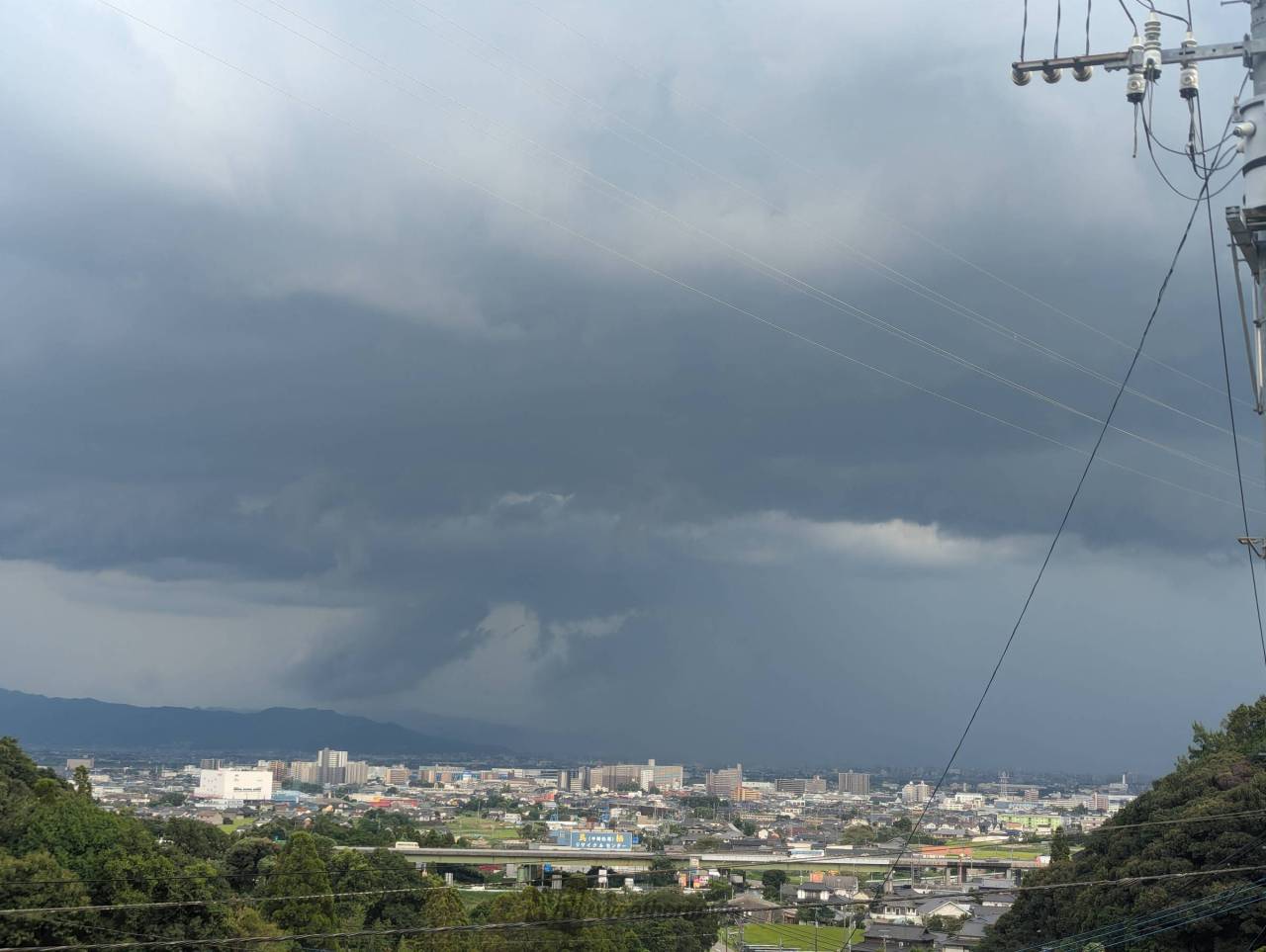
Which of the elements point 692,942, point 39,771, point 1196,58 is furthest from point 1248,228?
point 39,771

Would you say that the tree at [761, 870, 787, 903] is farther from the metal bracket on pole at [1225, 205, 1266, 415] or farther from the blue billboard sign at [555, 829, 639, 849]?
the metal bracket on pole at [1225, 205, 1266, 415]

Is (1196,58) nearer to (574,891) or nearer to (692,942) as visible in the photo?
(574,891)

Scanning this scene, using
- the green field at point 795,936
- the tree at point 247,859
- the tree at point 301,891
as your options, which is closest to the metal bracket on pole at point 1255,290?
the tree at point 301,891

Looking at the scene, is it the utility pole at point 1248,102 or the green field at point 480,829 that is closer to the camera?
the utility pole at point 1248,102

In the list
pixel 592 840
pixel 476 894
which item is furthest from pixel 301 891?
pixel 592 840

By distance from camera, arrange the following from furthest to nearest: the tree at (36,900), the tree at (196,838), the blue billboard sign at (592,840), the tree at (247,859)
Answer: the blue billboard sign at (592,840) < the tree at (196,838) < the tree at (247,859) < the tree at (36,900)

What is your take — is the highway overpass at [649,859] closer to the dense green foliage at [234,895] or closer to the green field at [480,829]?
the green field at [480,829]
